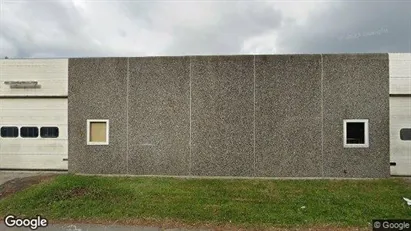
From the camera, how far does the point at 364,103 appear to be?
31.7ft

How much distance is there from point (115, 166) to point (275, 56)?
270 inches

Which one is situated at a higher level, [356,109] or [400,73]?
[400,73]

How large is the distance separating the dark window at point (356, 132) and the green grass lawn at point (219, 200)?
137cm

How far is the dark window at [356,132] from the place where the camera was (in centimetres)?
975

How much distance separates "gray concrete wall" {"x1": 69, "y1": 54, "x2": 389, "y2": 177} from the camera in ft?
31.8

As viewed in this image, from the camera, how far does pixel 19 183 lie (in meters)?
9.27

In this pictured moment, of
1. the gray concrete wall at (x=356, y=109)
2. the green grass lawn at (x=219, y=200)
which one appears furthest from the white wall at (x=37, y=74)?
the gray concrete wall at (x=356, y=109)

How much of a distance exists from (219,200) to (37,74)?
8453mm

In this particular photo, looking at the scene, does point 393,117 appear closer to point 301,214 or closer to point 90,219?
point 301,214

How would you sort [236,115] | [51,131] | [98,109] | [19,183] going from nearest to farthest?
[19,183] < [236,115] < [98,109] < [51,131]

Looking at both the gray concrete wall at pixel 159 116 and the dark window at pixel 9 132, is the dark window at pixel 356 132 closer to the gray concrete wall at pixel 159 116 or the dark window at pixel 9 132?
the gray concrete wall at pixel 159 116

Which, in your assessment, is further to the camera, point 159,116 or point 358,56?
point 159,116

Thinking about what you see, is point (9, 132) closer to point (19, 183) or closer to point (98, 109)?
point (19, 183)

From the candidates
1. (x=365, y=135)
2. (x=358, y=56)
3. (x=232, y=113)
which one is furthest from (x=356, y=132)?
(x=232, y=113)
